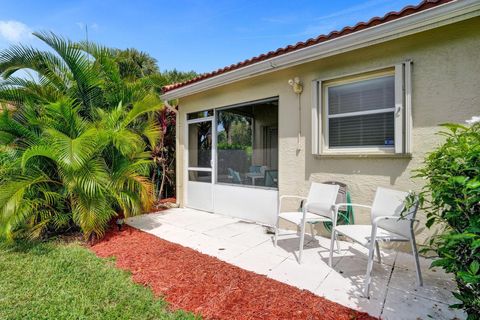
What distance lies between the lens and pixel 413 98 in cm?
402

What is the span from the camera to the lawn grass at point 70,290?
9.21ft

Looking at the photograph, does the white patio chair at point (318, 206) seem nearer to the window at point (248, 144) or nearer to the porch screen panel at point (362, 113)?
the porch screen panel at point (362, 113)

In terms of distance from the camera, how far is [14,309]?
9.52 feet

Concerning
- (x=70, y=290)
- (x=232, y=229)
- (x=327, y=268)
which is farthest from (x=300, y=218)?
(x=70, y=290)

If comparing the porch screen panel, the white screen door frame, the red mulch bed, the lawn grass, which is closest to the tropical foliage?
the lawn grass

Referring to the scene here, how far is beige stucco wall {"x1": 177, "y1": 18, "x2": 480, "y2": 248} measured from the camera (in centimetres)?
366

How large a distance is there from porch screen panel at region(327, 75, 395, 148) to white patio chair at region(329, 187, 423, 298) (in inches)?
48.6

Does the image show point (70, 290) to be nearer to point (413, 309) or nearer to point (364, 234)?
point (364, 234)

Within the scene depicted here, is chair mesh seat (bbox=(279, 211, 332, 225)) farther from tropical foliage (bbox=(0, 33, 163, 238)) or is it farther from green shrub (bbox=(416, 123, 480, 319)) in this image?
tropical foliage (bbox=(0, 33, 163, 238))

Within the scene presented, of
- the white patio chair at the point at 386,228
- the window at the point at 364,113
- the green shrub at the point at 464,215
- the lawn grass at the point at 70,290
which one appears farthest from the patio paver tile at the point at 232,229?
the green shrub at the point at 464,215

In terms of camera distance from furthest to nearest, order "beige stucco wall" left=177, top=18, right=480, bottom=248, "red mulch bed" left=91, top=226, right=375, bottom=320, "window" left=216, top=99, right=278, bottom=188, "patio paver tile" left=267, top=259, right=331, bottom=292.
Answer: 1. "window" left=216, top=99, right=278, bottom=188
2. "beige stucco wall" left=177, top=18, right=480, bottom=248
3. "patio paver tile" left=267, top=259, right=331, bottom=292
4. "red mulch bed" left=91, top=226, right=375, bottom=320

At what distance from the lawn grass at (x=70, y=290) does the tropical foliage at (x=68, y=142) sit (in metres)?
0.74

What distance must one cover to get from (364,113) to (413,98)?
0.78 meters

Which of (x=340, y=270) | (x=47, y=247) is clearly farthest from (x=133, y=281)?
(x=340, y=270)
